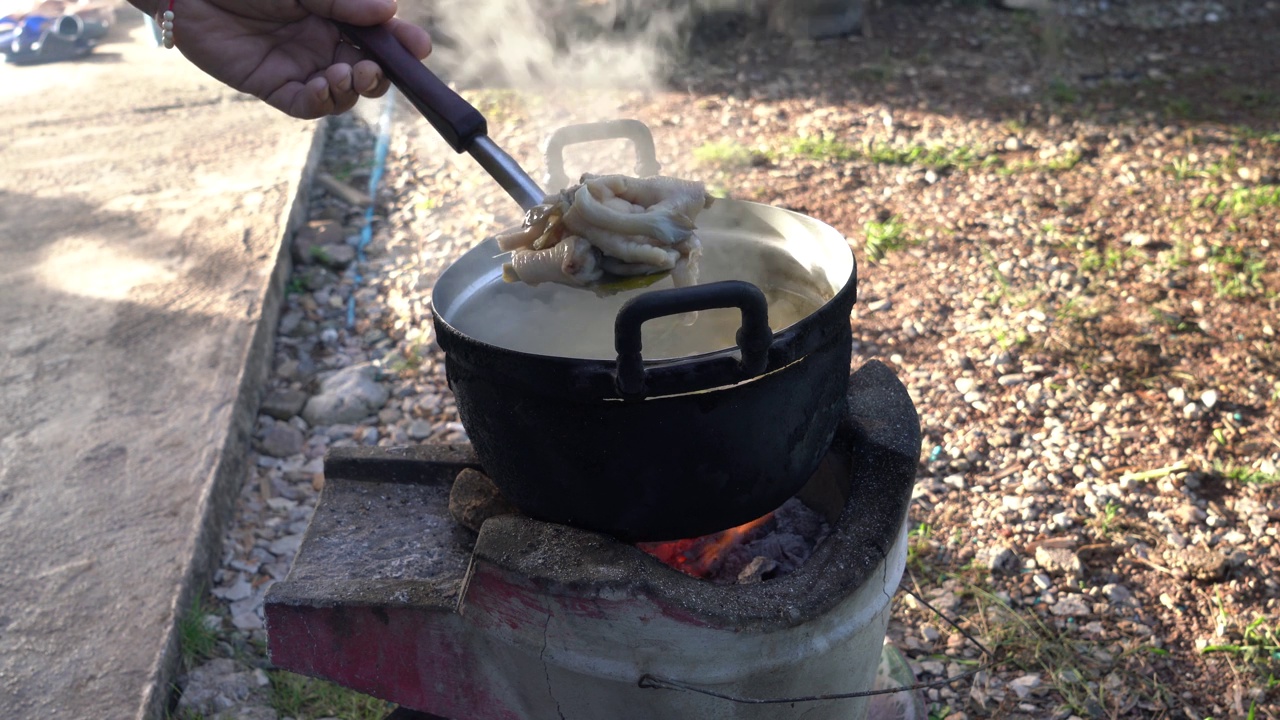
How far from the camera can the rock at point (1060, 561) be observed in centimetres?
280

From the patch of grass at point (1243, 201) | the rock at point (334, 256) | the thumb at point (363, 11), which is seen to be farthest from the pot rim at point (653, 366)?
the patch of grass at point (1243, 201)

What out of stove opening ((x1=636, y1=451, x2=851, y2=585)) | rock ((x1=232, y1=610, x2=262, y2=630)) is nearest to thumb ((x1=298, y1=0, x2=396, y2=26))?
stove opening ((x1=636, y1=451, x2=851, y2=585))

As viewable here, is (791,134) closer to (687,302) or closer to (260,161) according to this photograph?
(260,161)

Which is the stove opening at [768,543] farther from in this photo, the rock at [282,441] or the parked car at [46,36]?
the parked car at [46,36]

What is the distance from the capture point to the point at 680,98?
6.72 metres

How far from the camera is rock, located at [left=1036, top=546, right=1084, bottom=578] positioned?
2799 millimetres

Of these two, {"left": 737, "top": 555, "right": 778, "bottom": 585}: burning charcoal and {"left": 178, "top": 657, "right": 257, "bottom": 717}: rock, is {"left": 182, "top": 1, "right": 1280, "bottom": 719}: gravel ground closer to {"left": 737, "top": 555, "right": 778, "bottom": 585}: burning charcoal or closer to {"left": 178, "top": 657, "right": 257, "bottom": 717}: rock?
{"left": 178, "top": 657, "right": 257, "bottom": 717}: rock

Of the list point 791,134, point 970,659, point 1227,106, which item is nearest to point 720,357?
point 970,659

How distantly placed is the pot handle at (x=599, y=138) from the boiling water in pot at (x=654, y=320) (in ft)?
0.73

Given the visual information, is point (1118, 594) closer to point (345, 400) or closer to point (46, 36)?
point (345, 400)

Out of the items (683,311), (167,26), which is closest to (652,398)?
(683,311)

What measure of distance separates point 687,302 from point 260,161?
5.12 meters

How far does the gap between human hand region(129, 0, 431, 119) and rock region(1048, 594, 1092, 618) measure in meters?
2.27

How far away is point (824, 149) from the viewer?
221 inches
